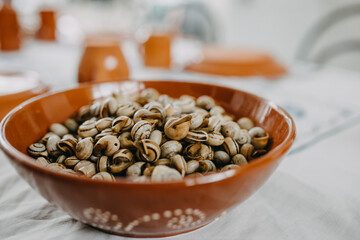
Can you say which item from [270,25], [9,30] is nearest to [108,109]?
[9,30]

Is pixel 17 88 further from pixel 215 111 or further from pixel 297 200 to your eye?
pixel 297 200

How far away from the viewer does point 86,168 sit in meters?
0.28

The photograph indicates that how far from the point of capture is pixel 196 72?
2.61 ft

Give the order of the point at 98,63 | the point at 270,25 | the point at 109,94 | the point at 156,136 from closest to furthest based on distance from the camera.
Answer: the point at 156,136
the point at 109,94
the point at 98,63
the point at 270,25

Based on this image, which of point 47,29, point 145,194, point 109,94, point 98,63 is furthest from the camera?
point 47,29

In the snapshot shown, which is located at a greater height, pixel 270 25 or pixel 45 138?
pixel 270 25

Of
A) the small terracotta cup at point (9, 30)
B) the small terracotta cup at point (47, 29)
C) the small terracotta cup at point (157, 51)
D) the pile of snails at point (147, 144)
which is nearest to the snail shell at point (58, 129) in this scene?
the pile of snails at point (147, 144)

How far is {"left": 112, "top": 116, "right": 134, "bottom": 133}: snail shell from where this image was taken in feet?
1.03

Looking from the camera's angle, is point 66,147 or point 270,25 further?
point 270,25

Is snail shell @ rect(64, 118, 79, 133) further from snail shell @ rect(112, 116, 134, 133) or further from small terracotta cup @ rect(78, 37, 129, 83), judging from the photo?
small terracotta cup @ rect(78, 37, 129, 83)

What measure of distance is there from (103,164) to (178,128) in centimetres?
8

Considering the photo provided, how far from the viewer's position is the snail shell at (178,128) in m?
0.30

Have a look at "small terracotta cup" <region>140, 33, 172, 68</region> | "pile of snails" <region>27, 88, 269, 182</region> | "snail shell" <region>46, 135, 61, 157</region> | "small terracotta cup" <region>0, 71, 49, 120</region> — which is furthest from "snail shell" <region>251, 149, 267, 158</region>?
"small terracotta cup" <region>140, 33, 172, 68</region>

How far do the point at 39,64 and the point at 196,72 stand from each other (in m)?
0.46
